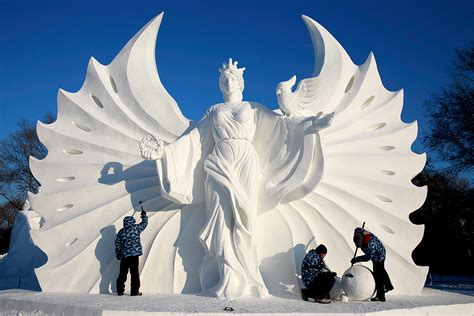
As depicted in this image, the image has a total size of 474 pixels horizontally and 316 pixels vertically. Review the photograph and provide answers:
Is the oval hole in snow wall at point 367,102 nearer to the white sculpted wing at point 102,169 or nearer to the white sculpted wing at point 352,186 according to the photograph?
the white sculpted wing at point 352,186

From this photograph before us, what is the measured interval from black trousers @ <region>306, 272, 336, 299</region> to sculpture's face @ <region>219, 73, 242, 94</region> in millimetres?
3912

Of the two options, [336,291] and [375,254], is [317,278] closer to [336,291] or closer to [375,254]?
[336,291]

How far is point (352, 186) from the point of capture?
9.71 m

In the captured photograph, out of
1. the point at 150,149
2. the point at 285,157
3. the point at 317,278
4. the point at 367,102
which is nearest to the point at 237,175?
the point at 285,157

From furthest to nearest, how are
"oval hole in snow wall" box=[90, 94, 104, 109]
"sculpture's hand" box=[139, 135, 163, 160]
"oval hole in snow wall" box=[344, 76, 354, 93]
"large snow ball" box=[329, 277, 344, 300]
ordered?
"oval hole in snow wall" box=[344, 76, 354, 93], "oval hole in snow wall" box=[90, 94, 104, 109], "sculpture's hand" box=[139, 135, 163, 160], "large snow ball" box=[329, 277, 344, 300]

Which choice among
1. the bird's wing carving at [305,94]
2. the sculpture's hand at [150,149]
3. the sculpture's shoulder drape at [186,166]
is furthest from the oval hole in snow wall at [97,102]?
the bird's wing carving at [305,94]

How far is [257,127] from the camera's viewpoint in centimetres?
920

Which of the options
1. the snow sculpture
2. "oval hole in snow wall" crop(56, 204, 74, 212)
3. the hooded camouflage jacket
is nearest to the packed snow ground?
the hooded camouflage jacket

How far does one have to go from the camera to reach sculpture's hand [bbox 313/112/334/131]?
24.8ft

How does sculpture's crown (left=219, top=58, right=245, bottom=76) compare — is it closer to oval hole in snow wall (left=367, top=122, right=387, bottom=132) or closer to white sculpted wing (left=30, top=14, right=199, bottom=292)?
white sculpted wing (left=30, top=14, right=199, bottom=292)

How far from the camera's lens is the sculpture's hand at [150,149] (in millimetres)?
8031

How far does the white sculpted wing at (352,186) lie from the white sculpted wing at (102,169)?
2.15 meters

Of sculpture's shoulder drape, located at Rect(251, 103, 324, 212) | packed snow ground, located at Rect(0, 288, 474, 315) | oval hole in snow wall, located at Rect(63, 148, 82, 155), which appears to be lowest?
packed snow ground, located at Rect(0, 288, 474, 315)

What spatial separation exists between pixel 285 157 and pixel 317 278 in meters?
2.35
